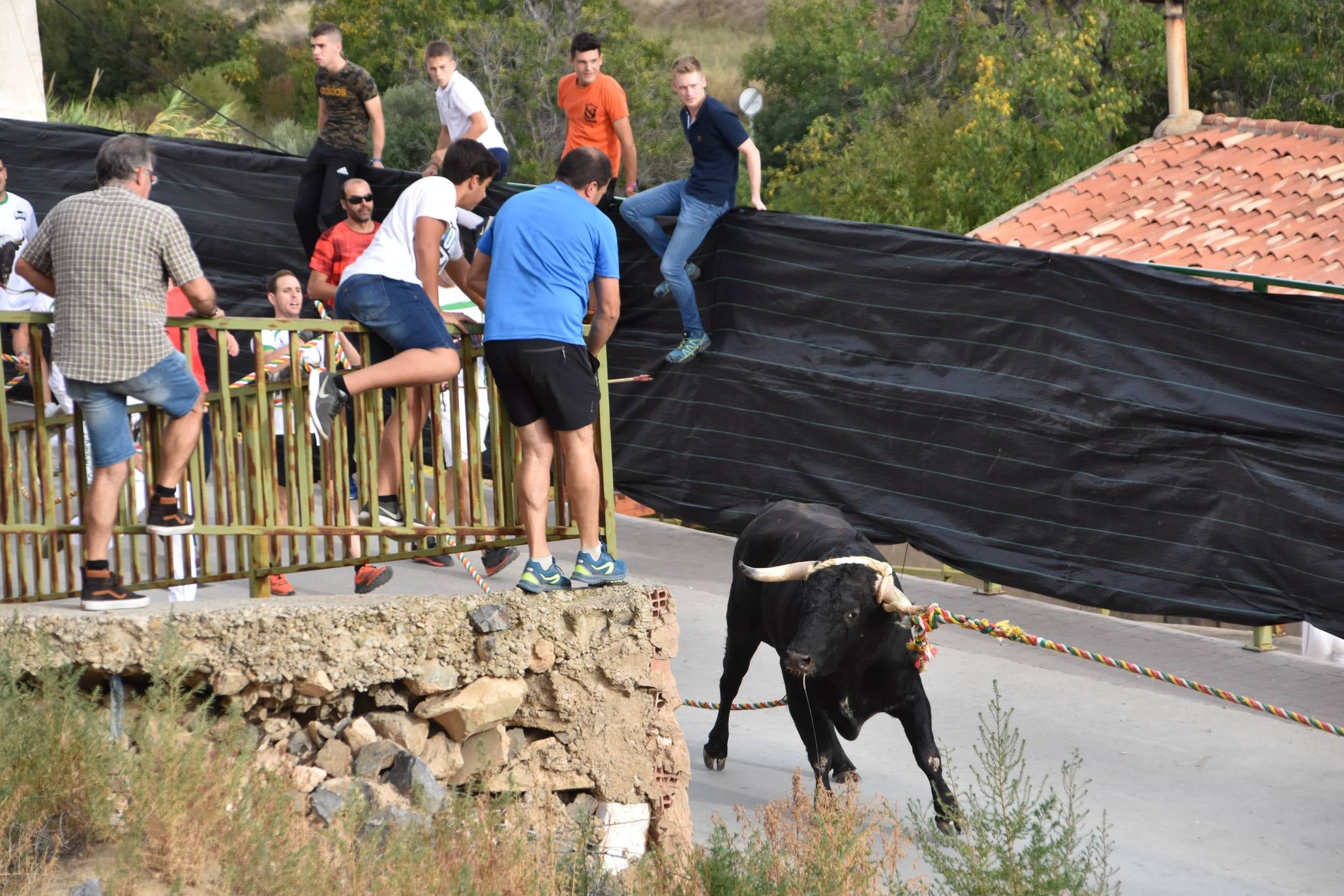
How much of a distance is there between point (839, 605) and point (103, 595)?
310cm

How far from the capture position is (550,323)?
5.89 metres

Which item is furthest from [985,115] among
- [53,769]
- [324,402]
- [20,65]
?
[53,769]

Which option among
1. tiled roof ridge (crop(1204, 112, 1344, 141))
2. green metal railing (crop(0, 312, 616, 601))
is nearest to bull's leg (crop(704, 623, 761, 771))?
green metal railing (crop(0, 312, 616, 601))

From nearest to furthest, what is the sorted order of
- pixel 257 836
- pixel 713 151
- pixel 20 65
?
pixel 257 836 → pixel 713 151 → pixel 20 65

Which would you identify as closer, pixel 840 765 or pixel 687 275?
pixel 840 765

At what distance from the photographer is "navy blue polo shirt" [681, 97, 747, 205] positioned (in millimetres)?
9328

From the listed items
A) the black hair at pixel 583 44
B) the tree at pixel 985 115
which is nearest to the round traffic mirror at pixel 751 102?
the tree at pixel 985 115

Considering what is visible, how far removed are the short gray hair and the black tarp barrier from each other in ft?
15.3

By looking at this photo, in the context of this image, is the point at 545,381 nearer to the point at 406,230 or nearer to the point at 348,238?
the point at 406,230

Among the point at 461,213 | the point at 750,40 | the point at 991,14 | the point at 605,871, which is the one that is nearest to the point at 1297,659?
the point at 605,871

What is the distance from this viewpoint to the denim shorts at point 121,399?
568 centimetres

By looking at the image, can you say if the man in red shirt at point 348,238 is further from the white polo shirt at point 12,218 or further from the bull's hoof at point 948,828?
the bull's hoof at point 948,828

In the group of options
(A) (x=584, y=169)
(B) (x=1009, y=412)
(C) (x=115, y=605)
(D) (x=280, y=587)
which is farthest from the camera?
(D) (x=280, y=587)

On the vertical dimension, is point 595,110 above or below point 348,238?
above
